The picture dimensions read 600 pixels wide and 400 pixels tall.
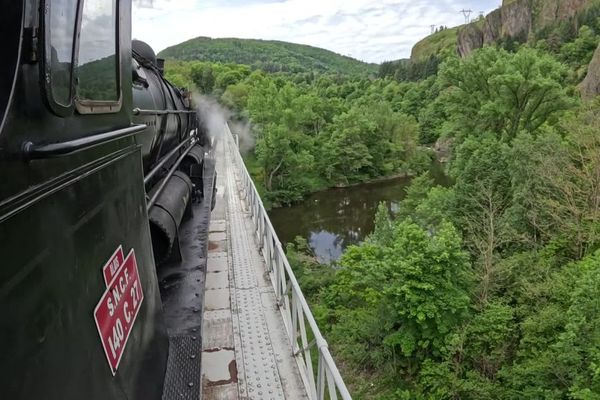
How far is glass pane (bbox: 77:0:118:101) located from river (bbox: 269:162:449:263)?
87.7ft

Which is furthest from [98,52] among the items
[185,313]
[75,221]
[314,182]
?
[314,182]

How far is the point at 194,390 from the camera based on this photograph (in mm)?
3057

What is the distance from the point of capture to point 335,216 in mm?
37219

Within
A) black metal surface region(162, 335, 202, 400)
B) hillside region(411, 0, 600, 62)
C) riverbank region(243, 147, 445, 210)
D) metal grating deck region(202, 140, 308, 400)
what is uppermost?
hillside region(411, 0, 600, 62)

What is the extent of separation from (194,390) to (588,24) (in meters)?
80.5

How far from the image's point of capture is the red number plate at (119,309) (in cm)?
200

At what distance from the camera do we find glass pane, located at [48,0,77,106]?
59.6 inches

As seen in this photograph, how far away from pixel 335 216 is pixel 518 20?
8586cm

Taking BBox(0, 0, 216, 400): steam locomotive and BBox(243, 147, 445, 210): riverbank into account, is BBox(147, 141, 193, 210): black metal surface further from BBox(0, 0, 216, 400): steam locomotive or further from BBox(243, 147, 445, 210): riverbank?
BBox(243, 147, 445, 210): riverbank

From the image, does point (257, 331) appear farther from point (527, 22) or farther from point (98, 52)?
point (527, 22)

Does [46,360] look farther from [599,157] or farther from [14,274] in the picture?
[599,157]

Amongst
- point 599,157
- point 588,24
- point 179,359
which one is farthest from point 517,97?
point 588,24

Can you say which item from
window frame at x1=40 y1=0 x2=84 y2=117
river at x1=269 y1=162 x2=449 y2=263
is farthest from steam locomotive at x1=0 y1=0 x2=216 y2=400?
river at x1=269 y1=162 x2=449 y2=263

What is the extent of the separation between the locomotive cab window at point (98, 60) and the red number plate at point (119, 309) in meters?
0.78
